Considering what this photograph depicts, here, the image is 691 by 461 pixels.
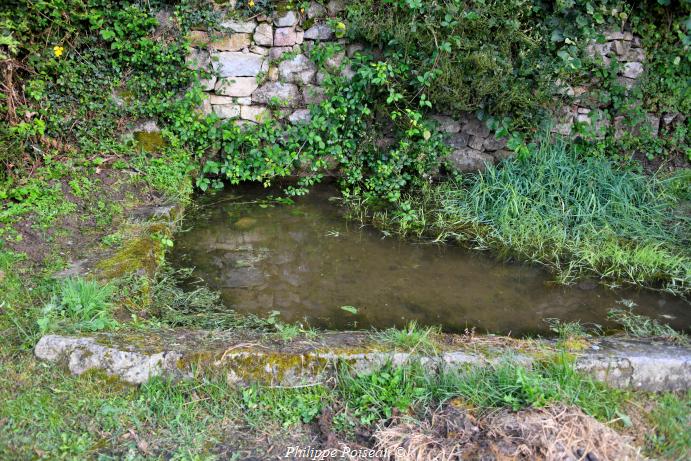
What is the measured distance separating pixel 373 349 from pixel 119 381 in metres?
1.26

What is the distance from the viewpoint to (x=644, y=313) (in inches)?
140

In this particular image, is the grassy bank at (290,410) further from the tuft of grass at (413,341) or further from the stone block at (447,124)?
the stone block at (447,124)

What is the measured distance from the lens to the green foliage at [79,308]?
274 centimetres

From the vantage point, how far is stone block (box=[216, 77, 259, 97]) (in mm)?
5150

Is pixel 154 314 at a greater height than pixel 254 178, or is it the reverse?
pixel 254 178

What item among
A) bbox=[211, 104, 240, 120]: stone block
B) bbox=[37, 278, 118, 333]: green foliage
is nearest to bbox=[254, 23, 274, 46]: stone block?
bbox=[211, 104, 240, 120]: stone block

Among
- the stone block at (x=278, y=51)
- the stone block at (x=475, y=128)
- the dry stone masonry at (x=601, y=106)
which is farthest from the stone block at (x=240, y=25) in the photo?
the dry stone masonry at (x=601, y=106)

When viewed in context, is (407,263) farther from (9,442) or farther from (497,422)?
(9,442)

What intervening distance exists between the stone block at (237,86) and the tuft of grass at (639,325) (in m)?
3.83

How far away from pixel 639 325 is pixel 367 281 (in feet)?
6.02

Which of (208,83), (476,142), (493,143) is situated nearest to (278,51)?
(208,83)

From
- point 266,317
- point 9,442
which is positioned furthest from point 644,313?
point 9,442

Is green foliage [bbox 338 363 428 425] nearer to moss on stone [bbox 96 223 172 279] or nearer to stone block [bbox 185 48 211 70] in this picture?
moss on stone [bbox 96 223 172 279]

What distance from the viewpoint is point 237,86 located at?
17.0ft
